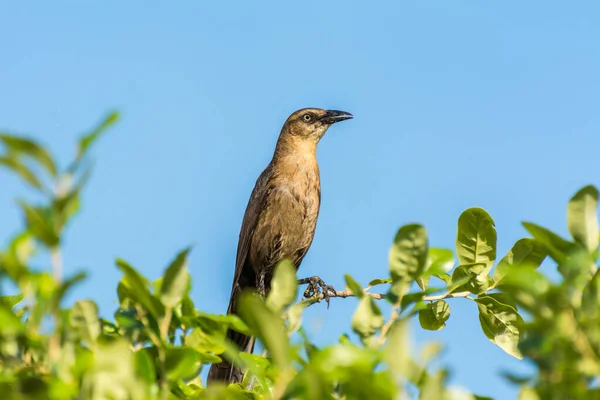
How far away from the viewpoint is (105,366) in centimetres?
122

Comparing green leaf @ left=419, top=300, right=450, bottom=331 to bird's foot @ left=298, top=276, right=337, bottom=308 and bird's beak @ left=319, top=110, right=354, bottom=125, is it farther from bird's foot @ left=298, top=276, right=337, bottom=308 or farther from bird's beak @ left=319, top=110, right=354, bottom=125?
bird's beak @ left=319, top=110, right=354, bottom=125

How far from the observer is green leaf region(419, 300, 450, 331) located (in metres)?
2.65

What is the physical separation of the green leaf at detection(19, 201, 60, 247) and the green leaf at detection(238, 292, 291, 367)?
0.30 metres

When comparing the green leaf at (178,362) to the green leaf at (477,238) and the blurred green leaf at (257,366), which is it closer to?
the blurred green leaf at (257,366)

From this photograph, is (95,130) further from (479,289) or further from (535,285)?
(479,289)

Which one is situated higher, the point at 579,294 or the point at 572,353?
the point at 579,294

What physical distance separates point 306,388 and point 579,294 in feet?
1.64

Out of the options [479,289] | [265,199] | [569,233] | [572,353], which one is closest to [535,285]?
[572,353]

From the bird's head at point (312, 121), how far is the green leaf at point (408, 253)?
6454 mm

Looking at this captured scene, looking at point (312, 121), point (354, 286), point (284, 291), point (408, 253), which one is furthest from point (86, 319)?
point (312, 121)

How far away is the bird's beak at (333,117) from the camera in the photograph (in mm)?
8109

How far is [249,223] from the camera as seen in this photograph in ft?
23.8

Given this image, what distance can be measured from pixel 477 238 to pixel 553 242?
92 cm

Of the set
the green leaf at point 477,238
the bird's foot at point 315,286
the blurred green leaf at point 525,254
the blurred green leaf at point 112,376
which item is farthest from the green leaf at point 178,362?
the bird's foot at point 315,286
